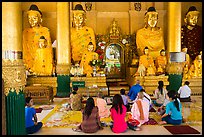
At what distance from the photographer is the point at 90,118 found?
5.00 m

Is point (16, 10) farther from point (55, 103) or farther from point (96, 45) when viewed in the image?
point (96, 45)

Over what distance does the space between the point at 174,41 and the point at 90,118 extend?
23.6 ft

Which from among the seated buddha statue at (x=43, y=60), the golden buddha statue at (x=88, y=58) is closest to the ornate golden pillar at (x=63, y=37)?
the seated buddha statue at (x=43, y=60)

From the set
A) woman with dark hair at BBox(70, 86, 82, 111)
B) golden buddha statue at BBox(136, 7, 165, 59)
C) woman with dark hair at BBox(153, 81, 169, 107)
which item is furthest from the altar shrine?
woman with dark hair at BBox(153, 81, 169, 107)

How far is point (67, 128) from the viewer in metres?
5.46

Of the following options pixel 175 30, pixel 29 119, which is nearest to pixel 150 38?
pixel 175 30

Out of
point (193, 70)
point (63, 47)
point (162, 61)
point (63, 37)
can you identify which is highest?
point (63, 37)

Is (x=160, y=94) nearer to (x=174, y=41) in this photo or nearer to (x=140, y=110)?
(x=140, y=110)

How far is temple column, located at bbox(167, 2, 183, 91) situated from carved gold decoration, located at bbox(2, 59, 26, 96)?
7.81m

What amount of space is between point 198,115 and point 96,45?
751 centimetres

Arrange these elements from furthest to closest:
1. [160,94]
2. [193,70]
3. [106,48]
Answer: [106,48] < [193,70] < [160,94]

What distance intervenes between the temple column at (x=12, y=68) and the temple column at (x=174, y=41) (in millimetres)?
7746

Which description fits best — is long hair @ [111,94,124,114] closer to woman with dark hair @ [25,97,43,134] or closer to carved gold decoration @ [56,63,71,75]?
woman with dark hair @ [25,97,43,134]

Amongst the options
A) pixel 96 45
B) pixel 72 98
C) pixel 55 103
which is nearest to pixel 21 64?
pixel 72 98
